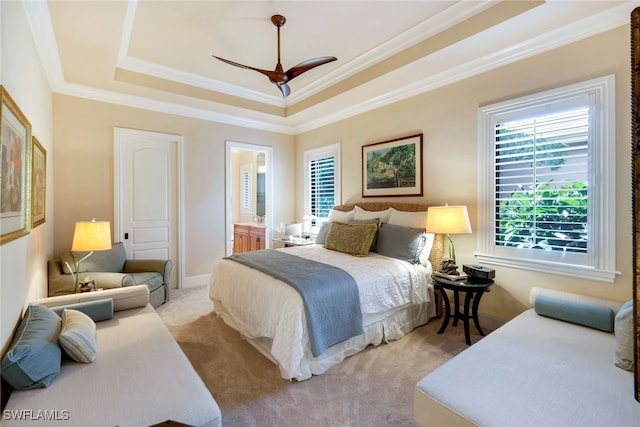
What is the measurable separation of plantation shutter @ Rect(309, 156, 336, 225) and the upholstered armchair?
260 cm

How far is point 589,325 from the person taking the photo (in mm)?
2129

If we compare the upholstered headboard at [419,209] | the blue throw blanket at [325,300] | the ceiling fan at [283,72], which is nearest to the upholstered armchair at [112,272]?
the blue throw blanket at [325,300]

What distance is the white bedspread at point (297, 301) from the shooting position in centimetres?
217

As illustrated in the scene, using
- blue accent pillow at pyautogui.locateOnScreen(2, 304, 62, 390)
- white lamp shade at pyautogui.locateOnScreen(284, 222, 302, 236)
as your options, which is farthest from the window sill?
blue accent pillow at pyautogui.locateOnScreen(2, 304, 62, 390)

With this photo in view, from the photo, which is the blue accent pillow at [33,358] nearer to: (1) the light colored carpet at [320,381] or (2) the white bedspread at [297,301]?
(1) the light colored carpet at [320,381]

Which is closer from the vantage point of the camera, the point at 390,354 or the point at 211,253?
the point at 390,354

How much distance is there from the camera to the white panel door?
13.3 ft

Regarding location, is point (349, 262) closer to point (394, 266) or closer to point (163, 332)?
point (394, 266)

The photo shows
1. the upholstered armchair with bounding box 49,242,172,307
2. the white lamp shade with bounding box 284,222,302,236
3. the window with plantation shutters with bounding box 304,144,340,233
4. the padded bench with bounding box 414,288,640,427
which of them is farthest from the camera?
the white lamp shade with bounding box 284,222,302,236

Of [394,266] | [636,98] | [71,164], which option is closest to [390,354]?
[394,266]

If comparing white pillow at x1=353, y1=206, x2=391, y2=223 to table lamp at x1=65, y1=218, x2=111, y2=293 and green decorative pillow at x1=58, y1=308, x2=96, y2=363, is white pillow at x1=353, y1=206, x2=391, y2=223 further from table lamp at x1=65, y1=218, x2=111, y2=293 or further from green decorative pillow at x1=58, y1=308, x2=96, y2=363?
green decorative pillow at x1=58, y1=308, x2=96, y2=363

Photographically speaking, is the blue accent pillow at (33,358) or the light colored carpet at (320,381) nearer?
the blue accent pillow at (33,358)

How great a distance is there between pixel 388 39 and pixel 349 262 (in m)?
2.39

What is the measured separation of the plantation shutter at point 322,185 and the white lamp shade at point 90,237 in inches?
127
